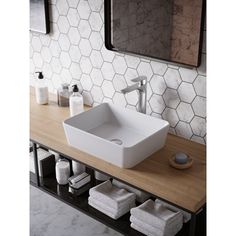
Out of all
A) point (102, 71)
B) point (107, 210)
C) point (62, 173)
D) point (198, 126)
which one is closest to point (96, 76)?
point (102, 71)

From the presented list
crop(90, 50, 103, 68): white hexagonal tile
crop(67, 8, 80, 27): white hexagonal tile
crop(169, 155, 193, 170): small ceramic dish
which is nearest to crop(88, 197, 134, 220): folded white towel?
crop(169, 155, 193, 170): small ceramic dish

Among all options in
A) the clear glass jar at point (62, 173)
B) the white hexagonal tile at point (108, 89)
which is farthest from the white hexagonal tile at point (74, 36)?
the clear glass jar at point (62, 173)

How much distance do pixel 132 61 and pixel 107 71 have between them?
213 millimetres

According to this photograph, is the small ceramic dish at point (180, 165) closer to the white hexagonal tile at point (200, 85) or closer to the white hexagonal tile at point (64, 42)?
the white hexagonal tile at point (200, 85)

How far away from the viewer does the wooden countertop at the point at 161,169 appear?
1604 mm

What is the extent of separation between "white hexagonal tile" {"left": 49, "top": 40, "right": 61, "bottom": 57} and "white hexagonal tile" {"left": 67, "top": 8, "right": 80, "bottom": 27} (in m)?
0.21

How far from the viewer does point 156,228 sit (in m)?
1.81

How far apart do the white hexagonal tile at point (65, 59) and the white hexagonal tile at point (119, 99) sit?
41cm

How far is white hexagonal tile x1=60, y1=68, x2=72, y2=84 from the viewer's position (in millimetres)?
2516

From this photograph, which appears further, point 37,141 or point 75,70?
point 75,70

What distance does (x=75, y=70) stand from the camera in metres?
2.46
